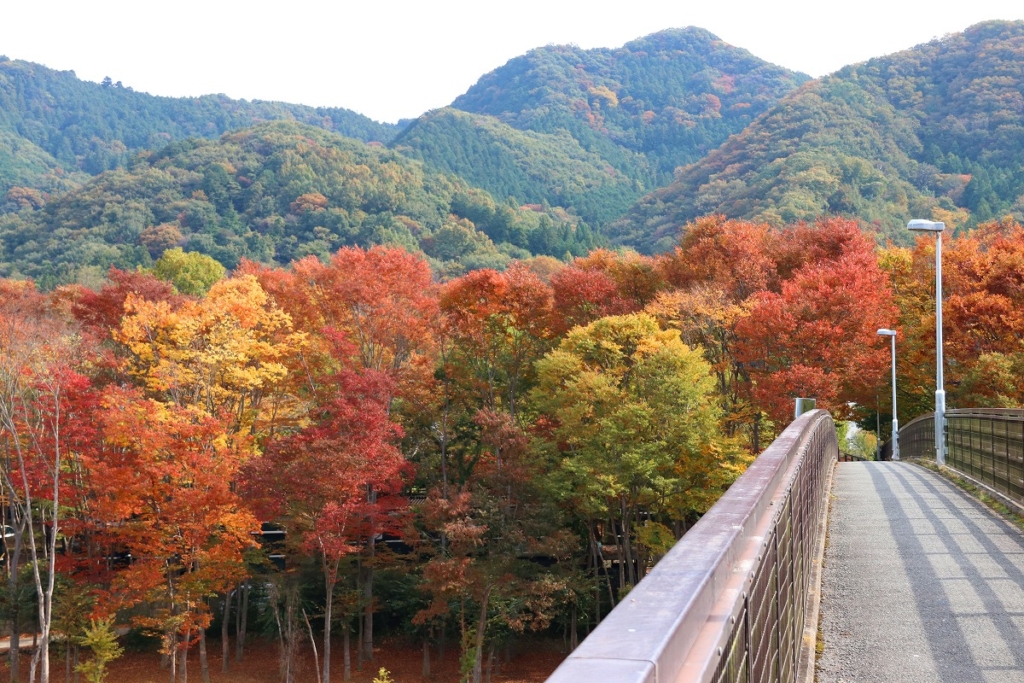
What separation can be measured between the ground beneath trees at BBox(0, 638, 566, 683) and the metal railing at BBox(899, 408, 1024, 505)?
15237 mm

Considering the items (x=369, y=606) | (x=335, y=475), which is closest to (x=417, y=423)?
(x=335, y=475)

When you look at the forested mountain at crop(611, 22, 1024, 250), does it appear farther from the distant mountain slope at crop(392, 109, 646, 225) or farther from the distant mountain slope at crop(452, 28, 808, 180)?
the distant mountain slope at crop(452, 28, 808, 180)

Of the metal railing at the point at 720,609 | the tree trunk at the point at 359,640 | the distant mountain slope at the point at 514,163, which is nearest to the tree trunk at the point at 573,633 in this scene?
the tree trunk at the point at 359,640

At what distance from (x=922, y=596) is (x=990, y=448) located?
693cm

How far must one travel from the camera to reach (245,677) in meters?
28.7

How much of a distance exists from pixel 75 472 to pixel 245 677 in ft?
27.0

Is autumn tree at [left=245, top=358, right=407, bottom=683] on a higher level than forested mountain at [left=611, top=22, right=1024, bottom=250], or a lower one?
lower

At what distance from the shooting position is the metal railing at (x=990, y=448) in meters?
10.6

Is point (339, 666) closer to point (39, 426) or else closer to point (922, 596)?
point (39, 426)

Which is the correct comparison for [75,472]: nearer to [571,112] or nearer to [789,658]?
[789,658]

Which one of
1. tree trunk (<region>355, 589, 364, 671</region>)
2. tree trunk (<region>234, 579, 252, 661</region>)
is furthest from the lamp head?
tree trunk (<region>234, 579, 252, 661</region>)

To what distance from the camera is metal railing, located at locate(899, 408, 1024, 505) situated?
1058cm

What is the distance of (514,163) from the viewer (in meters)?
156

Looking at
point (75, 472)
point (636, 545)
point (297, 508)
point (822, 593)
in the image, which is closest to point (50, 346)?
point (75, 472)
